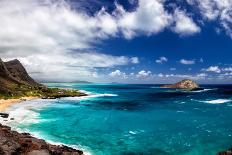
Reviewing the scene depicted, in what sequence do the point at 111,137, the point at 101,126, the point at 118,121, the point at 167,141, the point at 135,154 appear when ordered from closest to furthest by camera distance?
the point at 135,154 → the point at 167,141 → the point at 111,137 → the point at 101,126 → the point at 118,121

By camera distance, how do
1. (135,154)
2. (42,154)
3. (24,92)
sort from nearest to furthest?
(42,154) → (135,154) → (24,92)

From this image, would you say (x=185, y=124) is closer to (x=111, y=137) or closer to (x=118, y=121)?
(x=118, y=121)

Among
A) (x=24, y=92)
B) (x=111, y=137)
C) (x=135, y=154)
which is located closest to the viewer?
(x=135, y=154)

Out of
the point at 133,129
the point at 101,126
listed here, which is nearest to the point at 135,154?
the point at 133,129

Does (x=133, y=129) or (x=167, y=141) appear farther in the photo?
(x=133, y=129)

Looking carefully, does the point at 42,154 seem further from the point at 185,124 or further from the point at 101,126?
the point at 185,124

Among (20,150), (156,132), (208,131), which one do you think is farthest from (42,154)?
(208,131)

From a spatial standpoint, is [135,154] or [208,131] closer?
[135,154]

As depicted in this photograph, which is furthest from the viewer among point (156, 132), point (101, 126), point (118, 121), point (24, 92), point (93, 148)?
point (24, 92)
